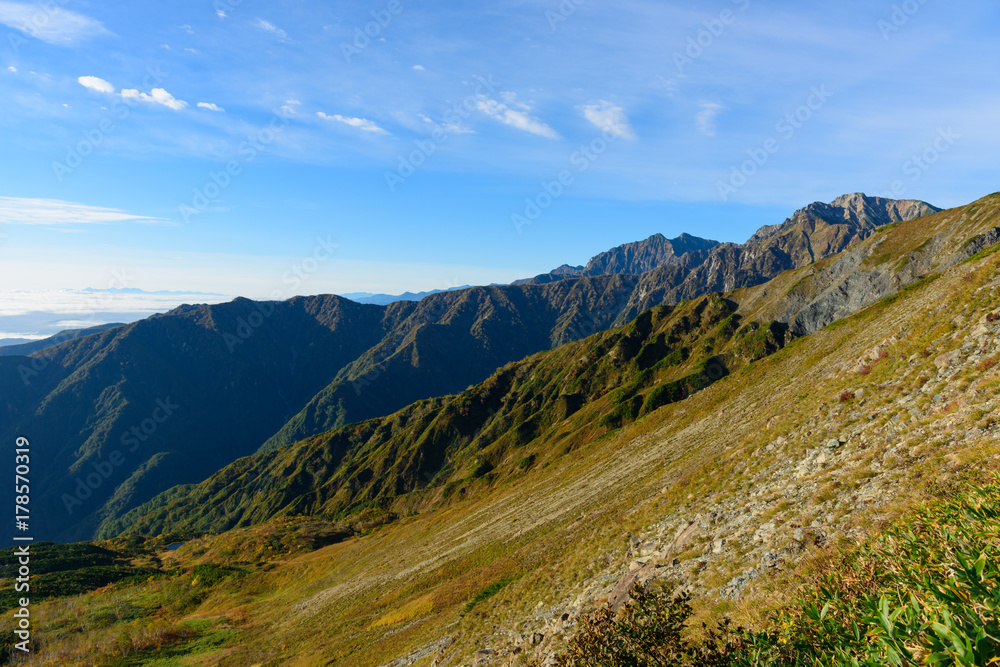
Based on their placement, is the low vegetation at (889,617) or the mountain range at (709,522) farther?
the mountain range at (709,522)

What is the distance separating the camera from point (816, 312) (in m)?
87.8

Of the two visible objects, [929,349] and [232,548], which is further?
[232,548]

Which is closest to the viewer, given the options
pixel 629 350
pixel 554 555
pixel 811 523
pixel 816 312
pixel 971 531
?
pixel 971 531

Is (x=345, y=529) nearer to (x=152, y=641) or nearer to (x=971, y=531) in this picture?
(x=152, y=641)

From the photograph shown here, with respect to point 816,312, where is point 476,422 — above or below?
below

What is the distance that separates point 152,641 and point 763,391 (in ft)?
Result: 232

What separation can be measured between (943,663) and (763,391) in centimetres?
5096

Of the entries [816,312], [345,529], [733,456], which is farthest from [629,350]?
[733,456]

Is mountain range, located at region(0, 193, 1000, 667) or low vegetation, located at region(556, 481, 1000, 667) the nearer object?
low vegetation, located at region(556, 481, 1000, 667)

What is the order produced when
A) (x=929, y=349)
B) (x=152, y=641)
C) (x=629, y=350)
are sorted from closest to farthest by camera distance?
(x=929, y=349) → (x=152, y=641) → (x=629, y=350)

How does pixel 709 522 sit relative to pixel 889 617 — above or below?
below

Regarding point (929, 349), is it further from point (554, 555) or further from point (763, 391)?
point (763, 391)

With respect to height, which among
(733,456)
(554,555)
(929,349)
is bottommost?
(554,555)

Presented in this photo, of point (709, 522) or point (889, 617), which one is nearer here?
point (889, 617)
